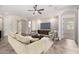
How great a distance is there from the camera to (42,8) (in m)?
2.80

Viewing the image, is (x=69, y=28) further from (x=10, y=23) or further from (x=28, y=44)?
(x=10, y=23)

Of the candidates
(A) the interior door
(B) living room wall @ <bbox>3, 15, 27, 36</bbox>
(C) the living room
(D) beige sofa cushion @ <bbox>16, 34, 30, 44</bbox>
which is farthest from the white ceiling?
(D) beige sofa cushion @ <bbox>16, 34, 30, 44</bbox>

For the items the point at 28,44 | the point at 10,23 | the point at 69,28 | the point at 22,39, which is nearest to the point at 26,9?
the point at 10,23

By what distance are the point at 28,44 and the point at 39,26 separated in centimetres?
66

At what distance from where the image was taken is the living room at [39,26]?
2.74m

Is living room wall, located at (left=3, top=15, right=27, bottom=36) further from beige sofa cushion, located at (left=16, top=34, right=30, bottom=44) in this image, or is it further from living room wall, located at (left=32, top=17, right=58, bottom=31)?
living room wall, located at (left=32, top=17, right=58, bottom=31)

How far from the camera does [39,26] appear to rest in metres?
2.93

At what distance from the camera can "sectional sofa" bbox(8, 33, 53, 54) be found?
259 centimetres
